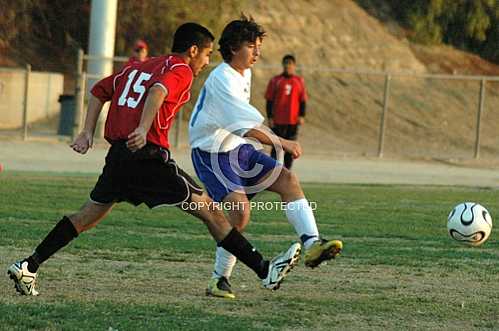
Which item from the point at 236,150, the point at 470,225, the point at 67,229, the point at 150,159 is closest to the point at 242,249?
the point at 236,150

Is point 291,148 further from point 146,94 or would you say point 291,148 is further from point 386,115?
point 386,115

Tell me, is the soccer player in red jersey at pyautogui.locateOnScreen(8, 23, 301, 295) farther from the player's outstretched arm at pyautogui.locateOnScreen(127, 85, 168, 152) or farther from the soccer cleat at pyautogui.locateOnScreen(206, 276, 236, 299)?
the soccer cleat at pyautogui.locateOnScreen(206, 276, 236, 299)

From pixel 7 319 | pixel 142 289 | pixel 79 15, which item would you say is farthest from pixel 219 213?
pixel 79 15

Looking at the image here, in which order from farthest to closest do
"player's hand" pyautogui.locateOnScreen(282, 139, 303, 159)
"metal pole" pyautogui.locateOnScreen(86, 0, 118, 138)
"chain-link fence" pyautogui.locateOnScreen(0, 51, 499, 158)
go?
1. "chain-link fence" pyautogui.locateOnScreen(0, 51, 499, 158)
2. "metal pole" pyautogui.locateOnScreen(86, 0, 118, 138)
3. "player's hand" pyautogui.locateOnScreen(282, 139, 303, 159)

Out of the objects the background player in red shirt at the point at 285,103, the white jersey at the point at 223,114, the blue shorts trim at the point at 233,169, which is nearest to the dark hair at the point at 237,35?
the white jersey at the point at 223,114

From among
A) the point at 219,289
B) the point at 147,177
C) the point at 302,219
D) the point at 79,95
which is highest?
the point at 147,177

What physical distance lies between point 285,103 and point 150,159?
1318 centimetres

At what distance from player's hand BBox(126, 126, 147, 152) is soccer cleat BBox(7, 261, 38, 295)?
1090 mm

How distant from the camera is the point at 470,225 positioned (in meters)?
9.30

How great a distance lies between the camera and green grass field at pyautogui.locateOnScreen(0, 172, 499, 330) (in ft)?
23.5

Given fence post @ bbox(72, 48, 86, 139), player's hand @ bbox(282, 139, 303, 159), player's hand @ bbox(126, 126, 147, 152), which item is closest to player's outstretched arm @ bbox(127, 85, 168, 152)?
player's hand @ bbox(126, 126, 147, 152)

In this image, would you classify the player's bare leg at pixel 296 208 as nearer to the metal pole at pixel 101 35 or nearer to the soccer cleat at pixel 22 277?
the soccer cleat at pixel 22 277

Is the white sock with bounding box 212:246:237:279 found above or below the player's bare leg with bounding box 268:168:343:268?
below

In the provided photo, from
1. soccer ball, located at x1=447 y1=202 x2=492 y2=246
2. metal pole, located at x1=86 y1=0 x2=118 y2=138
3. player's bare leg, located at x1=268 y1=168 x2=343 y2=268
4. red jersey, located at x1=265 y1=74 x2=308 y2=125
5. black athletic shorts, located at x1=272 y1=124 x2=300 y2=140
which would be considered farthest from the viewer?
metal pole, located at x1=86 y1=0 x2=118 y2=138
